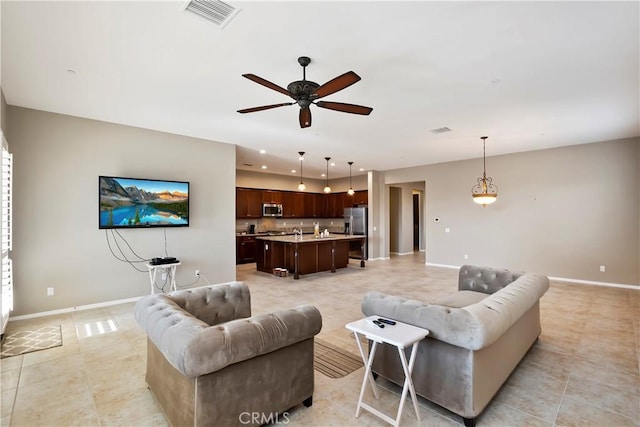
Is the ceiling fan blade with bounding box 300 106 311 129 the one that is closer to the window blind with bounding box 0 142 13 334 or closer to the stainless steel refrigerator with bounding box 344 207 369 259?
the window blind with bounding box 0 142 13 334

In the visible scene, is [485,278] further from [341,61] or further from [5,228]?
[5,228]

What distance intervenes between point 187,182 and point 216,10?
3816 millimetres

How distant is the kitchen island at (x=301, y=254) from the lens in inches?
283

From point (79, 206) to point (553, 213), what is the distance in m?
8.90

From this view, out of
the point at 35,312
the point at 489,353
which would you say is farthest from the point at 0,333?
the point at 489,353

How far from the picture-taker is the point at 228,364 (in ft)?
5.56

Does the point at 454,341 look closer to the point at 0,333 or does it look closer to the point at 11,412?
the point at 11,412

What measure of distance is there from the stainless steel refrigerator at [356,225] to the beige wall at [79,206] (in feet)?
18.6

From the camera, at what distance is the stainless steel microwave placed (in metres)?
10.2

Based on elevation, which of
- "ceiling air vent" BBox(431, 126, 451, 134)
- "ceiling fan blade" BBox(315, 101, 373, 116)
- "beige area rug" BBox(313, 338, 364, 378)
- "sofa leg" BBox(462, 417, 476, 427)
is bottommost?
"beige area rug" BBox(313, 338, 364, 378)

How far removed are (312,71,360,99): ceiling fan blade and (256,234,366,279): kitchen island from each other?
4.55 m

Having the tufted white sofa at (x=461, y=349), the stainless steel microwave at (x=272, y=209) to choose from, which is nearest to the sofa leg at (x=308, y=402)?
the tufted white sofa at (x=461, y=349)

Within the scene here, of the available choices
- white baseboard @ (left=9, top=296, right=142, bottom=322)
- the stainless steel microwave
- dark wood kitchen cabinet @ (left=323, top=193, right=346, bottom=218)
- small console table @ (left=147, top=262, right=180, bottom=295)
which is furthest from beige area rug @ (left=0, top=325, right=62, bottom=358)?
dark wood kitchen cabinet @ (left=323, top=193, right=346, bottom=218)

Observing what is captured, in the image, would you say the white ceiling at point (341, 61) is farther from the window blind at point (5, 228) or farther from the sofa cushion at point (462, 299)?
the sofa cushion at point (462, 299)
